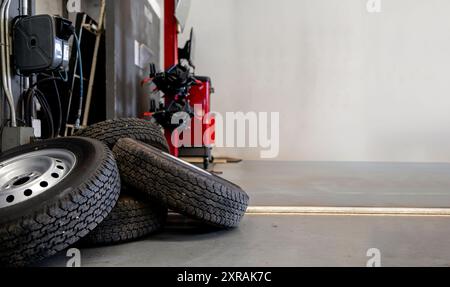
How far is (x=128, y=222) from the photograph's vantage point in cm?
110

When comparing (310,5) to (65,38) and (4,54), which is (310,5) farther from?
(4,54)

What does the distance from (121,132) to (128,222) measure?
465mm

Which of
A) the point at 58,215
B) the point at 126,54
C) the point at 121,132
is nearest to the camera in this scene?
the point at 58,215

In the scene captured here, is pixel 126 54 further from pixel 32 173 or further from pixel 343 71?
pixel 343 71

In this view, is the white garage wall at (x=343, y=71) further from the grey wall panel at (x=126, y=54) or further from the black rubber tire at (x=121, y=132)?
the black rubber tire at (x=121, y=132)

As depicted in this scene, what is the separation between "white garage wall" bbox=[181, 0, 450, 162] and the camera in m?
4.64

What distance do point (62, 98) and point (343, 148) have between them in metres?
3.65

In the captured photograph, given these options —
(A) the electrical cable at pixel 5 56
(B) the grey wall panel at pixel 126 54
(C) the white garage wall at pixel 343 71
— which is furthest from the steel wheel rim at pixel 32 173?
(C) the white garage wall at pixel 343 71

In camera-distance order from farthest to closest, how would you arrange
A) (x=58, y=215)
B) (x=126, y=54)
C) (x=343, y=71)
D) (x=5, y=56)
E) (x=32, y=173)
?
(x=343, y=71) → (x=126, y=54) → (x=5, y=56) → (x=32, y=173) → (x=58, y=215)

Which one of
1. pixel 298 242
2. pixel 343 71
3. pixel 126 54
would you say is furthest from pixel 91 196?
pixel 343 71

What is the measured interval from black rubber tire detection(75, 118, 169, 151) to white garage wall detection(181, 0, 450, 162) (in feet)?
10.5

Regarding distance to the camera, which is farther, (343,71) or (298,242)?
(343,71)

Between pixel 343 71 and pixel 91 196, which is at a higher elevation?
pixel 343 71

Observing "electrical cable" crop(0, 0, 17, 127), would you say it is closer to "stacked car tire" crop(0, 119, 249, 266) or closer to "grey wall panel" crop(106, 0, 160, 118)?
"stacked car tire" crop(0, 119, 249, 266)
